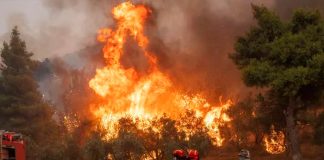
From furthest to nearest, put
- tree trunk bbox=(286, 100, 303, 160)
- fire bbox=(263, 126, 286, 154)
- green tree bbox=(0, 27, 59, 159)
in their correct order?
green tree bbox=(0, 27, 59, 159) < fire bbox=(263, 126, 286, 154) < tree trunk bbox=(286, 100, 303, 160)

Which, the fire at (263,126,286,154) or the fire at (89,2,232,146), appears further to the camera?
the fire at (89,2,232,146)

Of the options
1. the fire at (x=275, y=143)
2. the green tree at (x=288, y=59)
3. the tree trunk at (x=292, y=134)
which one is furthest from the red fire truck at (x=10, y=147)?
the fire at (x=275, y=143)

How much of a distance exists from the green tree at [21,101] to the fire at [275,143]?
27.4 metres

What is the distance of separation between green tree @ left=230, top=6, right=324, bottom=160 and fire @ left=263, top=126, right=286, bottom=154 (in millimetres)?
8862

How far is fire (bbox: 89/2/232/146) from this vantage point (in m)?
68.1

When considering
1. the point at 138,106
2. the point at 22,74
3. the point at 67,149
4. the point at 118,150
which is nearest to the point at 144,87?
the point at 138,106

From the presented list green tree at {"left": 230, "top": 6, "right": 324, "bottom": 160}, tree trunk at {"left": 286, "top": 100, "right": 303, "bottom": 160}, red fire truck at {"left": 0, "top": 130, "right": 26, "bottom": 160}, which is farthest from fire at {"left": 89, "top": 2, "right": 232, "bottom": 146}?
red fire truck at {"left": 0, "top": 130, "right": 26, "bottom": 160}

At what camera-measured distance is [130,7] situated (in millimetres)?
78438

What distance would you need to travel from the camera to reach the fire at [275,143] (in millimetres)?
53575

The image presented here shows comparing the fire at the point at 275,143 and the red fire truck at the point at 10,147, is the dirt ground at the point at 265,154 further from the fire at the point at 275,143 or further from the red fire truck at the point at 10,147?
the red fire truck at the point at 10,147

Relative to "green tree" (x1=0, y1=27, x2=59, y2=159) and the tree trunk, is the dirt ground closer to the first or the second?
the tree trunk

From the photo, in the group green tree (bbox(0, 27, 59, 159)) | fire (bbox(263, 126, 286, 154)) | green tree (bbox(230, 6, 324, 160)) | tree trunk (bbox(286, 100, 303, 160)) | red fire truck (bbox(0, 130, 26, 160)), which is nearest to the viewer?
red fire truck (bbox(0, 130, 26, 160))

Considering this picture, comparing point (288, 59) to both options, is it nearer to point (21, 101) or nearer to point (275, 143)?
point (275, 143)

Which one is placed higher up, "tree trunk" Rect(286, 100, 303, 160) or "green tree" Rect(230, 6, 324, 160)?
"green tree" Rect(230, 6, 324, 160)
